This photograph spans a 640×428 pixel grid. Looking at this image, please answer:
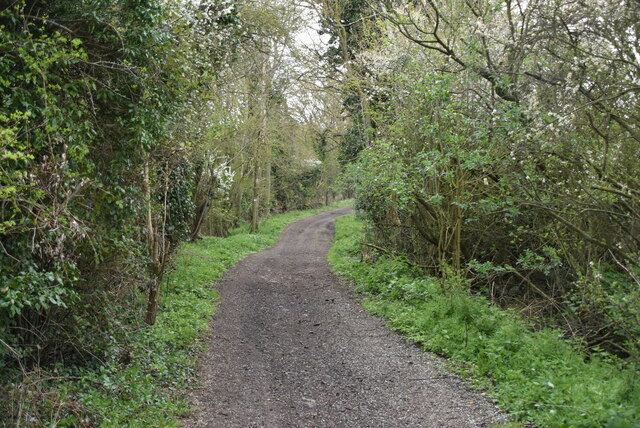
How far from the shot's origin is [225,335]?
28.7 ft

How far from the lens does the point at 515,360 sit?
6.12 metres

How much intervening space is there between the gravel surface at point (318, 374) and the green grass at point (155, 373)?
295 millimetres

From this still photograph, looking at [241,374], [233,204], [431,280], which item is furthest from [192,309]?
[233,204]

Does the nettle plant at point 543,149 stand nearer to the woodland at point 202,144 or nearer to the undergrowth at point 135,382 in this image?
the woodland at point 202,144

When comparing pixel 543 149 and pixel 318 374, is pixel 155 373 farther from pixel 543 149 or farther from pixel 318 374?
pixel 543 149

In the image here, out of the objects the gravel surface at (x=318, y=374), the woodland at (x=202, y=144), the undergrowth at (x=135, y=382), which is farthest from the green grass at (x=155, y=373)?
the gravel surface at (x=318, y=374)

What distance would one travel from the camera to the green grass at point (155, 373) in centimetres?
514

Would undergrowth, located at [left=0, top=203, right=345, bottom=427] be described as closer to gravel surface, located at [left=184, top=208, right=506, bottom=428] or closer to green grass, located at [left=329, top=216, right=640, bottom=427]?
gravel surface, located at [left=184, top=208, right=506, bottom=428]

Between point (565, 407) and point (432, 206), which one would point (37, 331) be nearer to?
point (565, 407)

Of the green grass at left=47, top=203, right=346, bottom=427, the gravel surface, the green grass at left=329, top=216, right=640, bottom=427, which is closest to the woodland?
the green grass at left=47, top=203, right=346, bottom=427

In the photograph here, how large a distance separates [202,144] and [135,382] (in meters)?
5.97

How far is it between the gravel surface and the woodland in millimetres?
1528

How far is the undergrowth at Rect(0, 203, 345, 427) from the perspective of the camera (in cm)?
456

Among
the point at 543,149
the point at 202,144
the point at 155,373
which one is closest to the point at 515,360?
the point at 543,149
